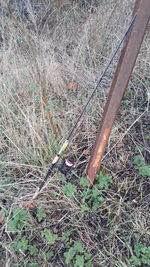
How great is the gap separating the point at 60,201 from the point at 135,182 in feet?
1.77

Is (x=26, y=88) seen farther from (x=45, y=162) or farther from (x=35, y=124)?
(x=45, y=162)

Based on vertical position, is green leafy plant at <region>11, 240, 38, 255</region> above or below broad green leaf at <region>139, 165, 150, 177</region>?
below

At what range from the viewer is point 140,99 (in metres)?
2.16

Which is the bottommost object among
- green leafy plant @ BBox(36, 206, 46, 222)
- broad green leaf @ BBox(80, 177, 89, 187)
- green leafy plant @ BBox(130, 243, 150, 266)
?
green leafy plant @ BBox(130, 243, 150, 266)

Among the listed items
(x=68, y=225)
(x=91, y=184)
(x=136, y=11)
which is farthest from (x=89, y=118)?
(x=136, y=11)

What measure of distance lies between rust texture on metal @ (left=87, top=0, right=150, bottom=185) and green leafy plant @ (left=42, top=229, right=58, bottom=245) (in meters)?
0.50

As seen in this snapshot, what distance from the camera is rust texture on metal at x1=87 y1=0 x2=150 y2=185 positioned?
3.12ft

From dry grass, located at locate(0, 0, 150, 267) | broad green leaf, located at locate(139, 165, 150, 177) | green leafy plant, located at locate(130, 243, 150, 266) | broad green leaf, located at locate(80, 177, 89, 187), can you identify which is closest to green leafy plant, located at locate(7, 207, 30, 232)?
dry grass, located at locate(0, 0, 150, 267)

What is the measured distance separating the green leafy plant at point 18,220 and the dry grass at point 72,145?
3 centimetres

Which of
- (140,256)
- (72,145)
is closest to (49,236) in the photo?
(140,256)

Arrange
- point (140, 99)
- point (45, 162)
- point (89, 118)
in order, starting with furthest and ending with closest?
point (140, 99)
point (89, 118)
point (45, 162)

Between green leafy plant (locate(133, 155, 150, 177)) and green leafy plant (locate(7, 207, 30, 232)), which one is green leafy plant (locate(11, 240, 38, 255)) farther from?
green leafy plant (locate(133, 155, 150, 177))

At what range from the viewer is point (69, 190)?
151cm

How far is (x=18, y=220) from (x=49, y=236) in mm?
224
